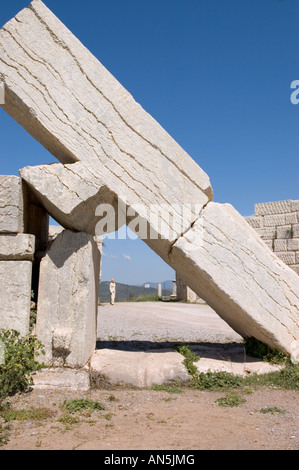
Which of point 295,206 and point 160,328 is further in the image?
point 295,206

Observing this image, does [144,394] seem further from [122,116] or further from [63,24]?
[63,24]

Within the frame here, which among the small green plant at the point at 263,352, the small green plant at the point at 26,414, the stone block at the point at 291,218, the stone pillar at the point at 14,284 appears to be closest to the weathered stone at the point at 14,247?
the stone pillar at the point at 14,284

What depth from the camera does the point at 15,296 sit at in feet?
16.4

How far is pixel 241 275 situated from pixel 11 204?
309cm

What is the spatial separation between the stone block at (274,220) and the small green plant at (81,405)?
800 cm

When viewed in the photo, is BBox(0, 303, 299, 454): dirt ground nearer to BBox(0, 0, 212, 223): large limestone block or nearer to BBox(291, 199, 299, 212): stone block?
BBox(0, 0, 212, 223): large limestone block

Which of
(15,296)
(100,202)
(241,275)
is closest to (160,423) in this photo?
(241,275)

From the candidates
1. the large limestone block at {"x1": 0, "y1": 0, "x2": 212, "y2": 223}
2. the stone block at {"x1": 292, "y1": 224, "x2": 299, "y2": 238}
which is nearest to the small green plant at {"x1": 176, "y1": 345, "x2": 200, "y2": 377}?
the large limestone block at {"x1": 0, "y1": 0, "x2": 212, "y2": 223}

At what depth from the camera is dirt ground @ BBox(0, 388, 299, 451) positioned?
3.22 meters

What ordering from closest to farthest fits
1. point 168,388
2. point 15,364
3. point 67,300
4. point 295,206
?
point 15,364
point 168,388
point 67,300
point 295,206

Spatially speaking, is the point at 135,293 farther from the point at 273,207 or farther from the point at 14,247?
the point at 14,247

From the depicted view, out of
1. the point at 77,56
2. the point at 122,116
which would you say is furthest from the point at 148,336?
the point at 77,56
